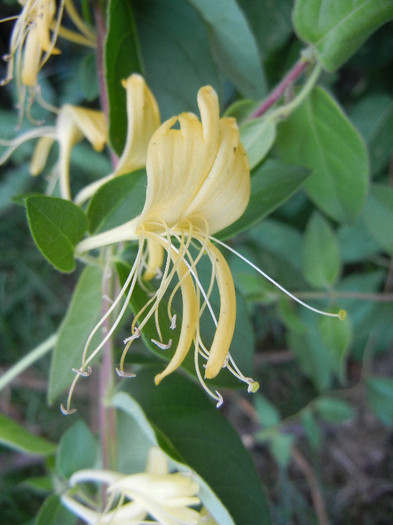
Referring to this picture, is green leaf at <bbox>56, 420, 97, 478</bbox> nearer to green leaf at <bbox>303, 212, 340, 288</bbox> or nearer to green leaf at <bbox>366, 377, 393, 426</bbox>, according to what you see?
green leaf at <bbox>303, 212, 340, 288</bbox>

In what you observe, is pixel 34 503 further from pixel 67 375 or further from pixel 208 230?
pixel 208 230

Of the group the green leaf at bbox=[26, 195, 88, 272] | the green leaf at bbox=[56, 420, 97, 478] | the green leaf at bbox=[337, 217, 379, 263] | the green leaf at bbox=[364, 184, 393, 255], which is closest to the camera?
the green leaf at bbox=[26, 195, 88, 272]

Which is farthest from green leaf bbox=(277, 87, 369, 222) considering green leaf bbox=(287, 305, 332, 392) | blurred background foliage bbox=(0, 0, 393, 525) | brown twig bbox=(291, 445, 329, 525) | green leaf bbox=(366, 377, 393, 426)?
brown twig bbox=(291, 445, 329, 525)

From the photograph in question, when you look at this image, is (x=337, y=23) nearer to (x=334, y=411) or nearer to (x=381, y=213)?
(x=381, y=213)

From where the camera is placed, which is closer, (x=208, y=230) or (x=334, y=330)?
(x=208, y=230)

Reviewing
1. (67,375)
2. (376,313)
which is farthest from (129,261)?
(376,313)

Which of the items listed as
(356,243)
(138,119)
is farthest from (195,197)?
(356,243)
